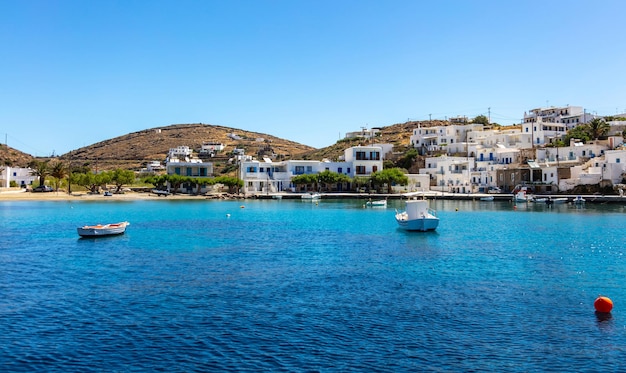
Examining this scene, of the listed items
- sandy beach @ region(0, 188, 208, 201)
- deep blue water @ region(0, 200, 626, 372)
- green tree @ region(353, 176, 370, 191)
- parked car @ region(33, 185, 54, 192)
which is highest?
green tree @ region(353, 176, 370, 191)

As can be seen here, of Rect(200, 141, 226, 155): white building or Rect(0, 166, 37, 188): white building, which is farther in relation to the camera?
Rect(200, 141, 226, 155): white building

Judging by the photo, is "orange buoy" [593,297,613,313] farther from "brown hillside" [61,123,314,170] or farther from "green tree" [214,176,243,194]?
"brown hillside" [61,123,314,170]

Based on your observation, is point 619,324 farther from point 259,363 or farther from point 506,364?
point 259,363

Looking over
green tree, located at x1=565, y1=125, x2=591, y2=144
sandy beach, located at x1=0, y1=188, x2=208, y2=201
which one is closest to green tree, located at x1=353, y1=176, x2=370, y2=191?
sandy beach, located at x1=0, y1=188, x2=208, y2=201

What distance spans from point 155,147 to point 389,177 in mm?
105235

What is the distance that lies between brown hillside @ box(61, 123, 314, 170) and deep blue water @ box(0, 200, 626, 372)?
114255mm

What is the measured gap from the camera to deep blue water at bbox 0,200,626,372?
47.9ft

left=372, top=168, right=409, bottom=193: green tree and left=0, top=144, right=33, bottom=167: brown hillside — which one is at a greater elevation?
left=0, top=144, right=33, bottom=167: brown hillside

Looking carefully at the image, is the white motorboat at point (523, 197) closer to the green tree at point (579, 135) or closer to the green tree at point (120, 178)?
the green tree at point (579, 135)

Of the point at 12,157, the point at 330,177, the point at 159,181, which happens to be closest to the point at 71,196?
the point at 159,181

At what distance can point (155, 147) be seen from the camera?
174875 mm

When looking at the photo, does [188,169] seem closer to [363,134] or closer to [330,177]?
[330,177]

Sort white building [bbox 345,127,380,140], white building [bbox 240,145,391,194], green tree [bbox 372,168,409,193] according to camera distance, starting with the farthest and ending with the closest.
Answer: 1. white building [bbox 345,127,380,140]
2. white building [bbox 240,145,391,194]
3. green tree [bbox 372,168,409,193]

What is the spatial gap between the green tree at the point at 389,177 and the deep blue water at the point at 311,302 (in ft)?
168
